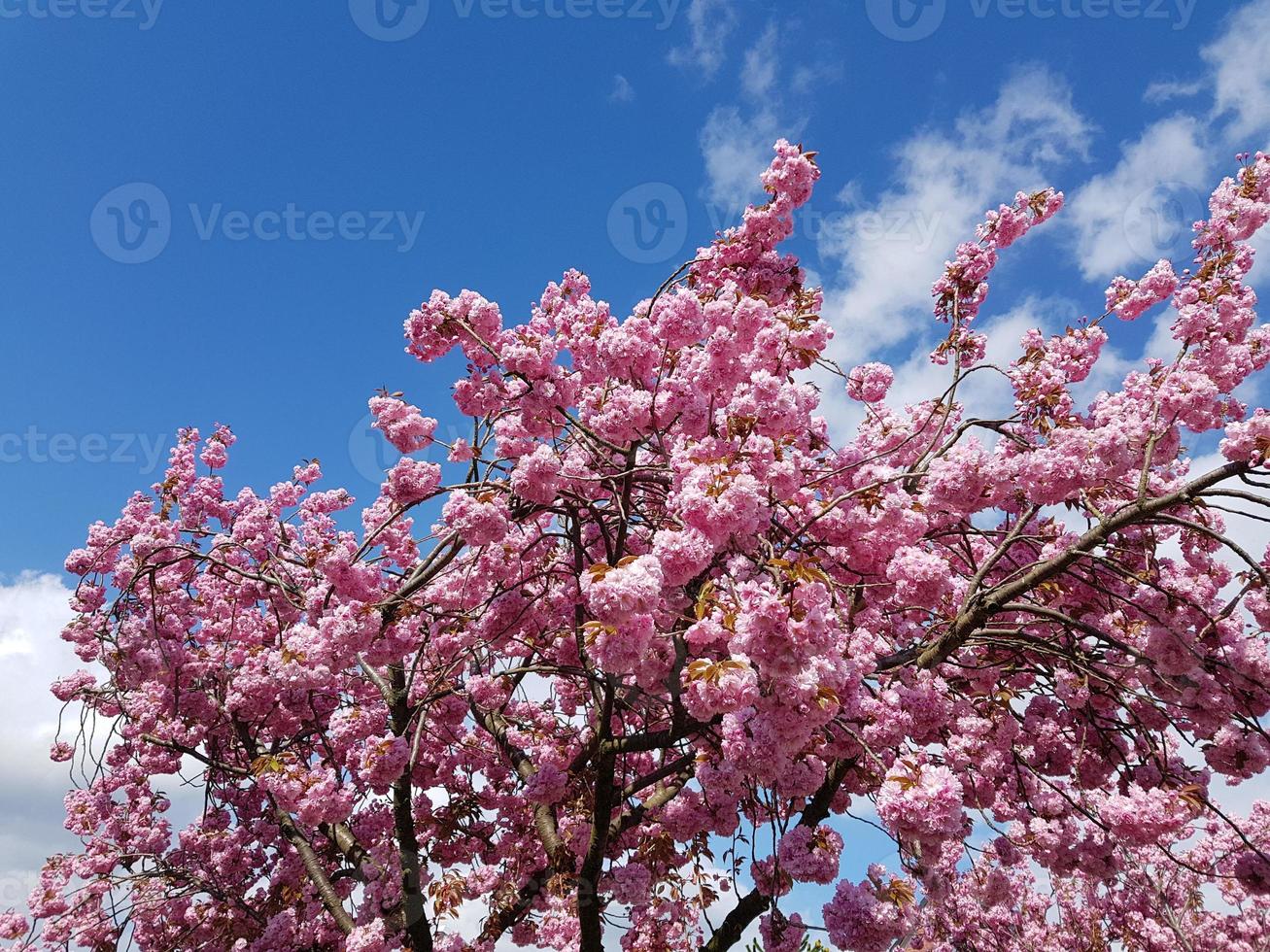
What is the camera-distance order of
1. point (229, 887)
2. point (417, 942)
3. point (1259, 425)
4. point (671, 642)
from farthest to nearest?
→ point (229, 887)
point (417, 942)
point (671, 642)
point (1259, 425)

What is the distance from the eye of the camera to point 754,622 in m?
3.13

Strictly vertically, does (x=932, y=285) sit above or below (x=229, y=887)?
above

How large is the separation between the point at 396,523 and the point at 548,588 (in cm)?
184

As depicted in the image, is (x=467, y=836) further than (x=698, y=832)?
Yes

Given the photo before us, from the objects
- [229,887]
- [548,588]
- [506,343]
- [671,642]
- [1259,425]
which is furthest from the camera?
[229,887]

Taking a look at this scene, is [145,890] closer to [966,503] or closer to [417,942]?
[417,942]

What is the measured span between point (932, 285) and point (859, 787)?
15.2 feet

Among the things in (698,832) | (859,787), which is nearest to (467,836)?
(698,832)

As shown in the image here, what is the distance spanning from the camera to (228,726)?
30.6ft

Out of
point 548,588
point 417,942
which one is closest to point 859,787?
point 548,588

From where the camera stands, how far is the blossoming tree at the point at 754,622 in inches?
154

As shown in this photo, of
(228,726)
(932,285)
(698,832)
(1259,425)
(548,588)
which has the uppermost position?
(932,285)

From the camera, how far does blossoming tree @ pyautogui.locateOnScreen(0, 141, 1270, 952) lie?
12.8 ft

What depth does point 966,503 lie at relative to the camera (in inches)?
189
